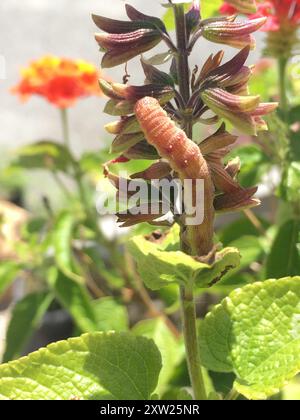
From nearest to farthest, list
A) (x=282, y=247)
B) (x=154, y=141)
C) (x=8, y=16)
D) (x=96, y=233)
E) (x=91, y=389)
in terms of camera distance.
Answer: (x=154, y=141) → (x=91, y=389) → (x=282, y=247) → (x=96, y=233) → (x=8, y=16)

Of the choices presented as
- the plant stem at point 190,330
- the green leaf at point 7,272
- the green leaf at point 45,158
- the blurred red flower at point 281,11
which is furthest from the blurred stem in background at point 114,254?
the plant stem at point 190,330

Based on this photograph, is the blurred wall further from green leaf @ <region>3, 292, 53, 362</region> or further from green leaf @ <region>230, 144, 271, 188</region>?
green leaf @ <region>230, 144, 271, 188</region>

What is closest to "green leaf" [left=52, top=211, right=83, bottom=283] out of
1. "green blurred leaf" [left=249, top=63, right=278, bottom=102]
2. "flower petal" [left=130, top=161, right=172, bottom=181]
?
"green blurred leaf" [left=249, top=63, right=278, bottom=102]

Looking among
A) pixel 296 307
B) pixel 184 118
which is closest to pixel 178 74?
pixel 184 118

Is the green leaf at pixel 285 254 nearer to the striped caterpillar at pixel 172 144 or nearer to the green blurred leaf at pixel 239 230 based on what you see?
the green blurred leaf at pixel 239 230

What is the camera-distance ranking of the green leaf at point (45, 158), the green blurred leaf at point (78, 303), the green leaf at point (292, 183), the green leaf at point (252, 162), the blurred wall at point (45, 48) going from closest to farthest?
the green leaf at point (292, 183)
the green leaf at point (252, 162)
the green blurred leaf at point (78, 303)
the green leaf at point (45, 158)
the blurred wall at point (45, 48)
